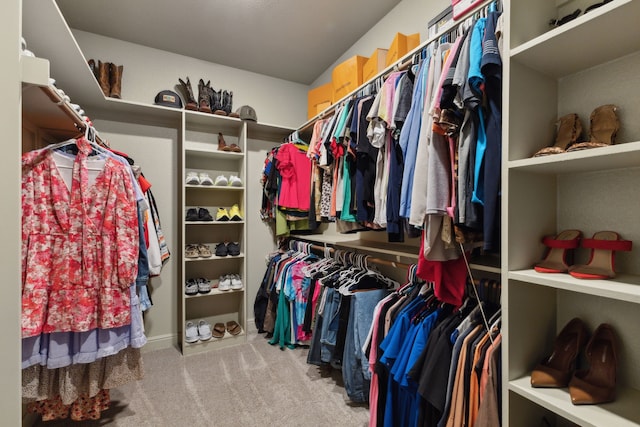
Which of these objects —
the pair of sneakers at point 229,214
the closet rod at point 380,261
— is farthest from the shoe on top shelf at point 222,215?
the closet rod at point 380,261

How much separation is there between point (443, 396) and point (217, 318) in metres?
2.44

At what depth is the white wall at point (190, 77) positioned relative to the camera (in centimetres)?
248

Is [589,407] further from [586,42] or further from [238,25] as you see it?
[238,25]

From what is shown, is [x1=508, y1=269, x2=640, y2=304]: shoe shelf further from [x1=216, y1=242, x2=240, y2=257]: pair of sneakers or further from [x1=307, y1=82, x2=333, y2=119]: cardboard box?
[x1=216, y1=242, x2=240, y2=257]: pair of sneakers

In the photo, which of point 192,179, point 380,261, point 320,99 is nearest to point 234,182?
point 192,179

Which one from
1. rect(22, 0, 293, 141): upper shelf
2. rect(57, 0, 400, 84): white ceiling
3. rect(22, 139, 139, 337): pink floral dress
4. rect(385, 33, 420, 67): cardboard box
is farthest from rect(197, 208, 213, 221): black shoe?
rect(385, 33, 420, 67): cardboard box

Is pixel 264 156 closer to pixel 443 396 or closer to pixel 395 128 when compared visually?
pixel 395 128

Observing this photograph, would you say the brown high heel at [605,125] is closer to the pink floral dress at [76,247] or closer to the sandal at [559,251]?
the sandal at [559,251]

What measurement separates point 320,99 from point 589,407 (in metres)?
2.59

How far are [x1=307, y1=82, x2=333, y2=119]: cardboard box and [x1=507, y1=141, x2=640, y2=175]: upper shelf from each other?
6.09 ft

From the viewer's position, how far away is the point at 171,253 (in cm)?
274

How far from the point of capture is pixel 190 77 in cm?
281

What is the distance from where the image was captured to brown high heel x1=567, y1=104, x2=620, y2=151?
89 centimetres

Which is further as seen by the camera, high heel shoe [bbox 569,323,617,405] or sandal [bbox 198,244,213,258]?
sandal [bbox 198,244,213,258]
